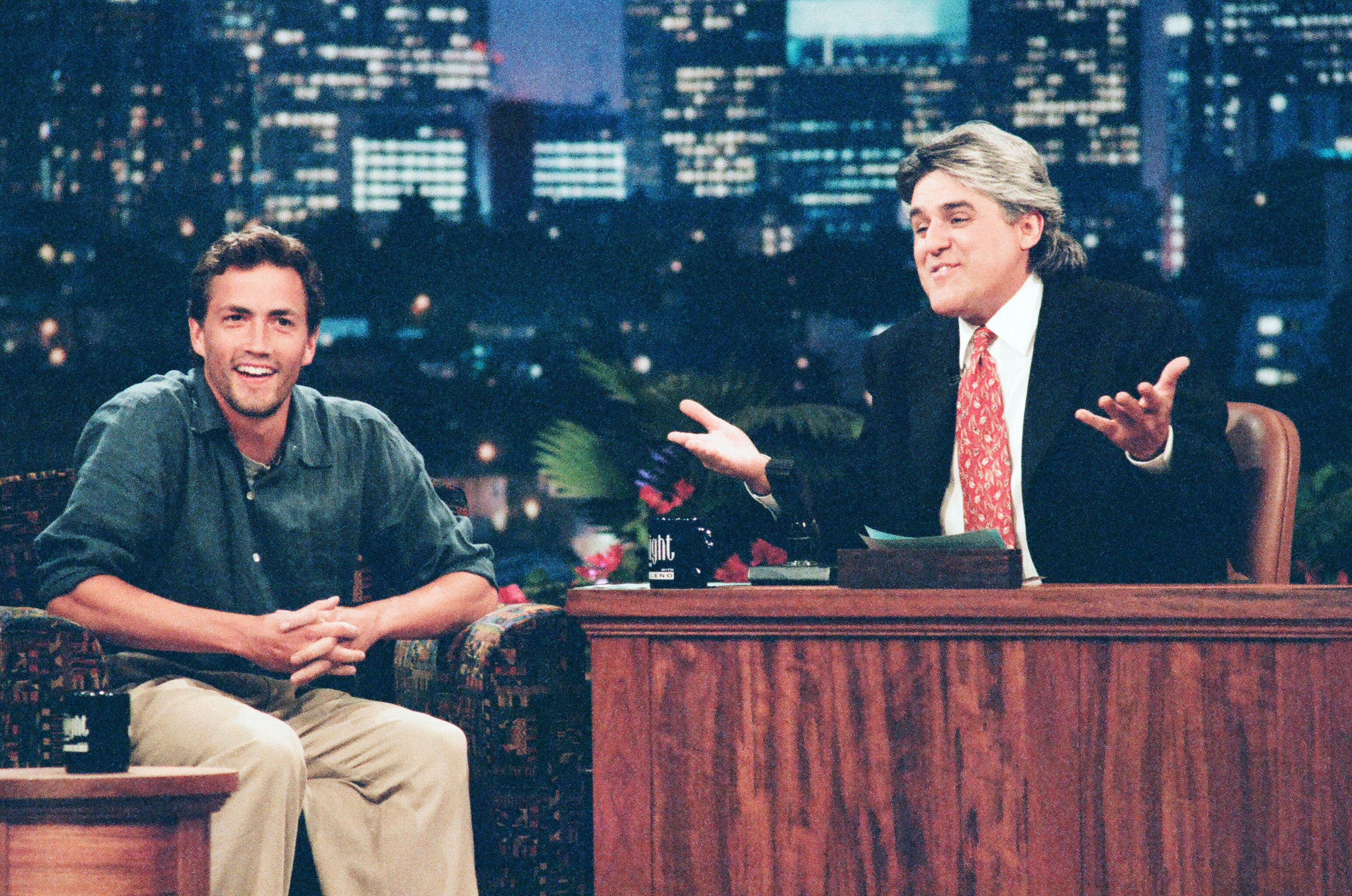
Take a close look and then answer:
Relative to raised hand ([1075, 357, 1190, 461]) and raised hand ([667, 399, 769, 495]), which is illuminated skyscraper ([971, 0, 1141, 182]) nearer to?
raised hand ([667, 399, 769, 495])

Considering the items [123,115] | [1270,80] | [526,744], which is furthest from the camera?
[1270,80]

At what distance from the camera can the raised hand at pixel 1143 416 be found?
2.10 metres

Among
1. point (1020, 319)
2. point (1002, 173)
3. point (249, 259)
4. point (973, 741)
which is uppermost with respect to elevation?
point (1002, 173)

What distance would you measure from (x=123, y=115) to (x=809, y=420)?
17311 mm

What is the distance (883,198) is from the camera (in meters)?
23.6

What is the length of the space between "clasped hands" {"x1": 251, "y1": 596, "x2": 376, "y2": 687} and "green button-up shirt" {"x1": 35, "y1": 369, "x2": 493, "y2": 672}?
155mm

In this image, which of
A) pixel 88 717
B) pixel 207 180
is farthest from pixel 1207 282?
pixel 88 717

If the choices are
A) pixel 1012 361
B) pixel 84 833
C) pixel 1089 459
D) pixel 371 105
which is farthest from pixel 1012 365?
pixel 371 105

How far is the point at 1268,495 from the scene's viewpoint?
8.27ft

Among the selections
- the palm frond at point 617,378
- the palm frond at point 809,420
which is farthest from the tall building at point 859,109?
the palm frond at point 617,378

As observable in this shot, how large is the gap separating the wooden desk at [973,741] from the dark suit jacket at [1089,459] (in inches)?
16.8

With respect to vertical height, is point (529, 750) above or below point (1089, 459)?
below

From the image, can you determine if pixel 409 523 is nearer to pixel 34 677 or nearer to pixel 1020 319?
pixel 34 677

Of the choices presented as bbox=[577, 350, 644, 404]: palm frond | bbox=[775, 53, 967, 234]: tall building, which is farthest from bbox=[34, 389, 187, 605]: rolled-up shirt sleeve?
bbox=[775, 53, 967, 234]: tall building
